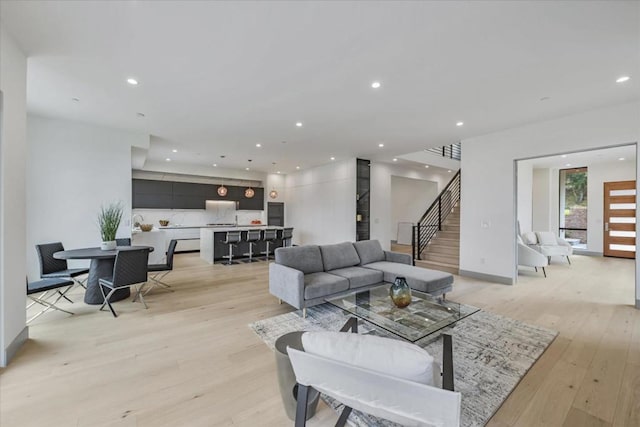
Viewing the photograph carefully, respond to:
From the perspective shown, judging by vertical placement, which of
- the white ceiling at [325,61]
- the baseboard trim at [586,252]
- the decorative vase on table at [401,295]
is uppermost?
the white ceiling at [325,61]

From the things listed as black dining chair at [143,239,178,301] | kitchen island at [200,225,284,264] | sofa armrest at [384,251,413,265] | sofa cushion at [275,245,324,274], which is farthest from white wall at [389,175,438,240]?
black dining chair at [143,239,178,301]

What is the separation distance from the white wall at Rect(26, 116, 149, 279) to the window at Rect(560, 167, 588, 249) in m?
13.2

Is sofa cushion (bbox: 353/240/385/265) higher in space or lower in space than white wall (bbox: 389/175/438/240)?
lower

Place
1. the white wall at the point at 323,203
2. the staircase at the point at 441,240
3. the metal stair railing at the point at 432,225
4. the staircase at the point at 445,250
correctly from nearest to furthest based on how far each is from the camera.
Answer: the staircase at the point at 445,250 → the staircase at the point at 441,240 → the metal stair railing at the point at 432,225 → the white wall at the point at 323,203

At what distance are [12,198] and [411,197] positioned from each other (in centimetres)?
1157

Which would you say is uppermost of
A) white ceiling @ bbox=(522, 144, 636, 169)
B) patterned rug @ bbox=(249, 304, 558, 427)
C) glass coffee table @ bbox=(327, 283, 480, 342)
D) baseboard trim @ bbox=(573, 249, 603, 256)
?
white ceiling @ bbox=(522, 144, 636, 169)

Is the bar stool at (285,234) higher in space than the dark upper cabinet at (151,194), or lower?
lower

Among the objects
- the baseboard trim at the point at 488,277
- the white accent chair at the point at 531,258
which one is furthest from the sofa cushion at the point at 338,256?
the white accent chair at the point at 531,258

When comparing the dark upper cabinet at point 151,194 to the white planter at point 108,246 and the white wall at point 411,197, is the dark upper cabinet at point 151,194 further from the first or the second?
the white wall at point 411,197

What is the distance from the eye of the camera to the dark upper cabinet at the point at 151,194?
855cm

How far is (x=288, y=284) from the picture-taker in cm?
354

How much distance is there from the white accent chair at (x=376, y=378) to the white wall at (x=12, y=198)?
121 inches

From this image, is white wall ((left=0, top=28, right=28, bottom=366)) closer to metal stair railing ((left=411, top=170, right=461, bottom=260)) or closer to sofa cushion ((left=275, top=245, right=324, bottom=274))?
sofa cushion ((left=275, top=245, right=324, bottom=274))

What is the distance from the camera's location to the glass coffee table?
7.63ft
